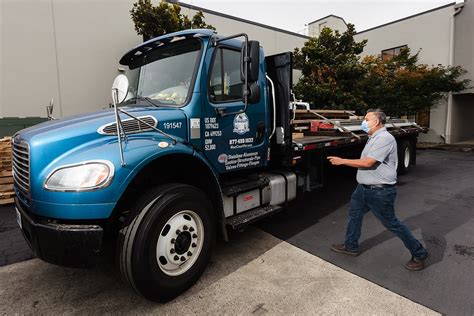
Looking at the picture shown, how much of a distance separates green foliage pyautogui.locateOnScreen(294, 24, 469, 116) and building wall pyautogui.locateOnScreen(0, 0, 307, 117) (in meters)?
7.77

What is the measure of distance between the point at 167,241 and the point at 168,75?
6.20 feet

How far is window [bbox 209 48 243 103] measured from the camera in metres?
3.71

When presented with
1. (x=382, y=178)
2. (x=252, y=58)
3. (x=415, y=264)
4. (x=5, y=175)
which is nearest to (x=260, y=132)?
(x=252, y=58)

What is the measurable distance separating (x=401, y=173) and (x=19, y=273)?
8.67m

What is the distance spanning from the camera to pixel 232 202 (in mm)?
3959

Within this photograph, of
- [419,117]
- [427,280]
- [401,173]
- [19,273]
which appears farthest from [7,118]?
[419,117]

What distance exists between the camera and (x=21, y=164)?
2988mm

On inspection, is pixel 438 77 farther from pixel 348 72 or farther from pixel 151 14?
pixel 151 14

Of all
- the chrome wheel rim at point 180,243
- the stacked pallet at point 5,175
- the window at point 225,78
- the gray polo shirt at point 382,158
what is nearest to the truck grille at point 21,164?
the chrome wheel rim at point 180,243

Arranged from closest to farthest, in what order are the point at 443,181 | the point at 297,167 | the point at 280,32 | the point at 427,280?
the point at 427,280, the point at 297,167, the point at 443,181, the point at 280,32

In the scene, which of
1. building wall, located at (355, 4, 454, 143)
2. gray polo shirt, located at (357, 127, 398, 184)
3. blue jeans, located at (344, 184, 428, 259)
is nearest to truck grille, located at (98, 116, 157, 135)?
gray polo shirt, located at (357, 127, 398, 184)

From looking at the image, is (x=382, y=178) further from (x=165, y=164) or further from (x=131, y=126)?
(x=131, y=126)

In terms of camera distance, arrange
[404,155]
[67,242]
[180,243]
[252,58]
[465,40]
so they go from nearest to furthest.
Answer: [67,242] < [180,243] < [252,58] < [404,155] < [465,40]

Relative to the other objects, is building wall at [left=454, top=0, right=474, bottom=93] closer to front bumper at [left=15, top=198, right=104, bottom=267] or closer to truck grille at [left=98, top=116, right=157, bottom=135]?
truck grille at [left=98, top=116, right=157, bottom=135]
